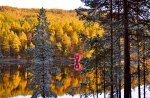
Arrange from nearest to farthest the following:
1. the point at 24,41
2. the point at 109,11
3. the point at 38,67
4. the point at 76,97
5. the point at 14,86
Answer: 1. the point at 109,11
2. the point at 38,67
3. the point at 76,97
4. the point at 14,86
5. the point at 24,41

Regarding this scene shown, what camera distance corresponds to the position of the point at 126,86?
16.4 metres

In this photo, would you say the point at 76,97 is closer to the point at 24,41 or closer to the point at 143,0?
the point at 143,0

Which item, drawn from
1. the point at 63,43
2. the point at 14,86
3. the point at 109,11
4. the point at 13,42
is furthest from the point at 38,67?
the point at 63,43

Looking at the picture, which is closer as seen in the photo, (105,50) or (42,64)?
(105,50)

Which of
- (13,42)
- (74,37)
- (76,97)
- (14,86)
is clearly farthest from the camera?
(74,37)

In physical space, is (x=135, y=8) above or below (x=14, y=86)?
above

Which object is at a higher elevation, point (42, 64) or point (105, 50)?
point (105, 50)

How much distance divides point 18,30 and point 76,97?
136 metres

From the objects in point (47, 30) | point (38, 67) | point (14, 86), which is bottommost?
point (14, 86)

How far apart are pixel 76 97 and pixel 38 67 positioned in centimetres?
1787

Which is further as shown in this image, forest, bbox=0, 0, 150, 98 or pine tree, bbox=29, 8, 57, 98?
pine tree, bbox=29, 8, 57, 98

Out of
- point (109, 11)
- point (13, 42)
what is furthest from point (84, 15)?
point (13, 42)

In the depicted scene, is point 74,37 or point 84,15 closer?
point 84,15

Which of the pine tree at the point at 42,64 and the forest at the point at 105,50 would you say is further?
the pine tree at the point at 42,64
